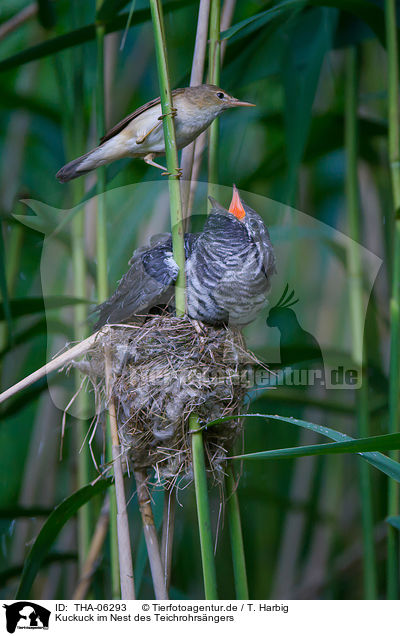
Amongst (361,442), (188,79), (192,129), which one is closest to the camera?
(361,442)

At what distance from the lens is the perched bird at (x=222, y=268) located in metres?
0.69

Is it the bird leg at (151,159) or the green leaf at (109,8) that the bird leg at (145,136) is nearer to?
the bird leg at (151,159)

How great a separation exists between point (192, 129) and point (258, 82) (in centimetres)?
38

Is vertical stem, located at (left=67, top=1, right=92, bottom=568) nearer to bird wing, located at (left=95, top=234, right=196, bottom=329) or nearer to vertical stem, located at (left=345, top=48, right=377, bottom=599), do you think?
bird wing, located at (left=95, top=234, right=196, bottom=329)

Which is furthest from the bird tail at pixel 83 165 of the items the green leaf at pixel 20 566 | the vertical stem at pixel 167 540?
the green leaf at pixel 20 566

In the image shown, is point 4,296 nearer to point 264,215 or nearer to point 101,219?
point 101,219

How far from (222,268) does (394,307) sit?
0.32 metres

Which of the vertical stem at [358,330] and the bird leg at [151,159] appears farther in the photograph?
the vertical stem at [358,330]

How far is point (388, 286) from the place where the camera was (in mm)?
1092

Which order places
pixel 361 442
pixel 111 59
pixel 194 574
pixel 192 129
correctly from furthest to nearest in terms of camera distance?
pixel 194 574 → pixel 111 59 → pixel 192 129 → pixel 361 442
